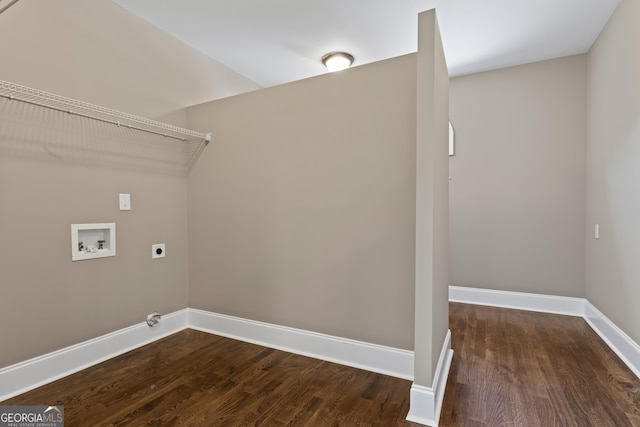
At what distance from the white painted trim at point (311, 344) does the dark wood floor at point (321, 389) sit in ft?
0.21

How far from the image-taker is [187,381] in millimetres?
2020

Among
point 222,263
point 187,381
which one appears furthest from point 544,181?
point 187,381

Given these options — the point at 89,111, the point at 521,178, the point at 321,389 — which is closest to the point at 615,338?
the point at 521,178

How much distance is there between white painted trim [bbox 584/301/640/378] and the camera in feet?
7.12

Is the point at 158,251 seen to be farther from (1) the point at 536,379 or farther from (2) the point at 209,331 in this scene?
(1) the point at 536,379

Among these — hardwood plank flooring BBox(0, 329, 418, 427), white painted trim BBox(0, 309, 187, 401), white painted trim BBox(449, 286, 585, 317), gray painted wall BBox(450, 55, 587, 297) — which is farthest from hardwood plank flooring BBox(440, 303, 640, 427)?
white painted trim BBox(0, 309, 187, 401)

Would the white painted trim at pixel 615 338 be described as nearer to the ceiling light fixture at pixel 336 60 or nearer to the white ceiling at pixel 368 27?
the white ceiling at pixel 368 27

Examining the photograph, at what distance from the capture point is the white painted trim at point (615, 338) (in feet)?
7.12

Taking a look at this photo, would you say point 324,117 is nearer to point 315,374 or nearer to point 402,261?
point 402,261

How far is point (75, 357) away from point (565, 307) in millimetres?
4323

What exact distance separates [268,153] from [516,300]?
121 inches

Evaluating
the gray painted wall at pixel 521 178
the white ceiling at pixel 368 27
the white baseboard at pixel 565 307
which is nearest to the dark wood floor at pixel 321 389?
the white baseboard at pixel 565 307

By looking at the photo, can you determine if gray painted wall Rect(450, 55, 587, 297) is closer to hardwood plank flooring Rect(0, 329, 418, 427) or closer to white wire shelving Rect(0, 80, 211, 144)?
hardwood plank flooring Rect(0, 329, 418, 427)

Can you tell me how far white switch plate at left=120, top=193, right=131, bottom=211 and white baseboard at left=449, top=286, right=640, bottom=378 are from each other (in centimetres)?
345
